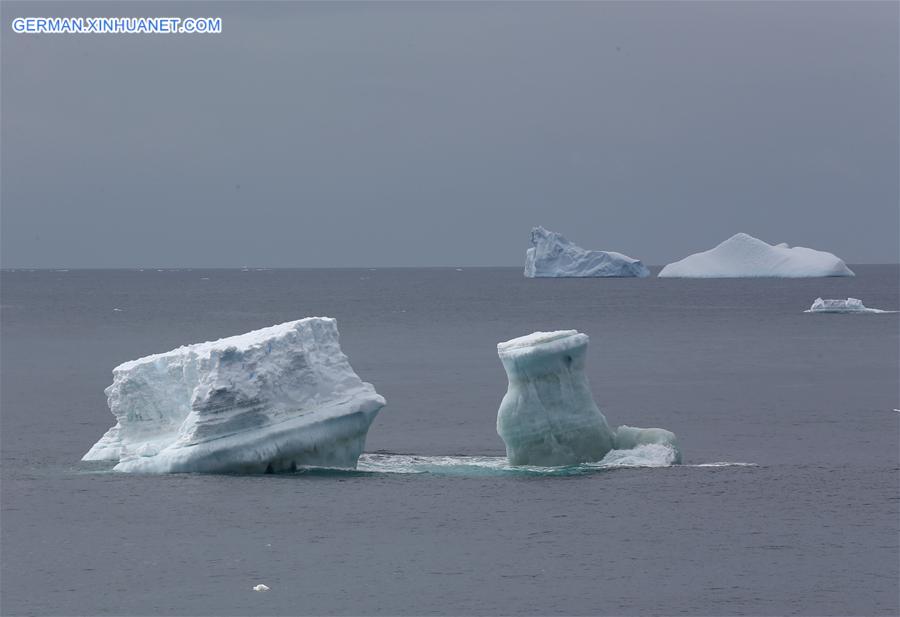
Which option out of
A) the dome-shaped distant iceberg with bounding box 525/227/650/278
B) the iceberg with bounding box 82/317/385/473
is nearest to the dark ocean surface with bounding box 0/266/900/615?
the iceberg with bounding box 82/317/385/473

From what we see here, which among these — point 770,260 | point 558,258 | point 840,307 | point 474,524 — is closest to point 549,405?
point 474,524

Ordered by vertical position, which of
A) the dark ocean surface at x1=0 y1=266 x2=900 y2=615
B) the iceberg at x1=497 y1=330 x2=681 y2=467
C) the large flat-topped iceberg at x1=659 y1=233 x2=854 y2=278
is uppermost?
the large flat-topped iceberg at x1=659 y1=233 x2=854 y2=278

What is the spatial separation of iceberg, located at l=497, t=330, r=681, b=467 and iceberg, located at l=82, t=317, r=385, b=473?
3.35 metres

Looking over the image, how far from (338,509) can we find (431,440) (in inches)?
468

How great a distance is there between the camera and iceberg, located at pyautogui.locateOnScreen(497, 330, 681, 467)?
31891mm

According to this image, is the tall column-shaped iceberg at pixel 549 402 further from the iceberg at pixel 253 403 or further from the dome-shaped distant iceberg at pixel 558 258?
the dome-shaped distant iceberg at pixel 558 258

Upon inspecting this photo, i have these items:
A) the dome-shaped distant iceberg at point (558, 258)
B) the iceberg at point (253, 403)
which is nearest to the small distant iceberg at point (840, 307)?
the dome-shaped distant iceberg at point (558, 258)

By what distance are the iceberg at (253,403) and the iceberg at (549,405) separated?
335 centimetres

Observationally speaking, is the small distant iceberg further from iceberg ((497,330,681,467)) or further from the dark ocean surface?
iceberg ((497,330,681,467))

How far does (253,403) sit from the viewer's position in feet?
100

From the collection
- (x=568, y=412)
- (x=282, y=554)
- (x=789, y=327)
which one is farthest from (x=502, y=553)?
(x=789, y=327)

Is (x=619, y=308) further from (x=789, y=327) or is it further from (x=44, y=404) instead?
(x=44, y=404)

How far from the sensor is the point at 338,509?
95.8ft

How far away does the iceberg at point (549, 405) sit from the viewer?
31891 millimetres
